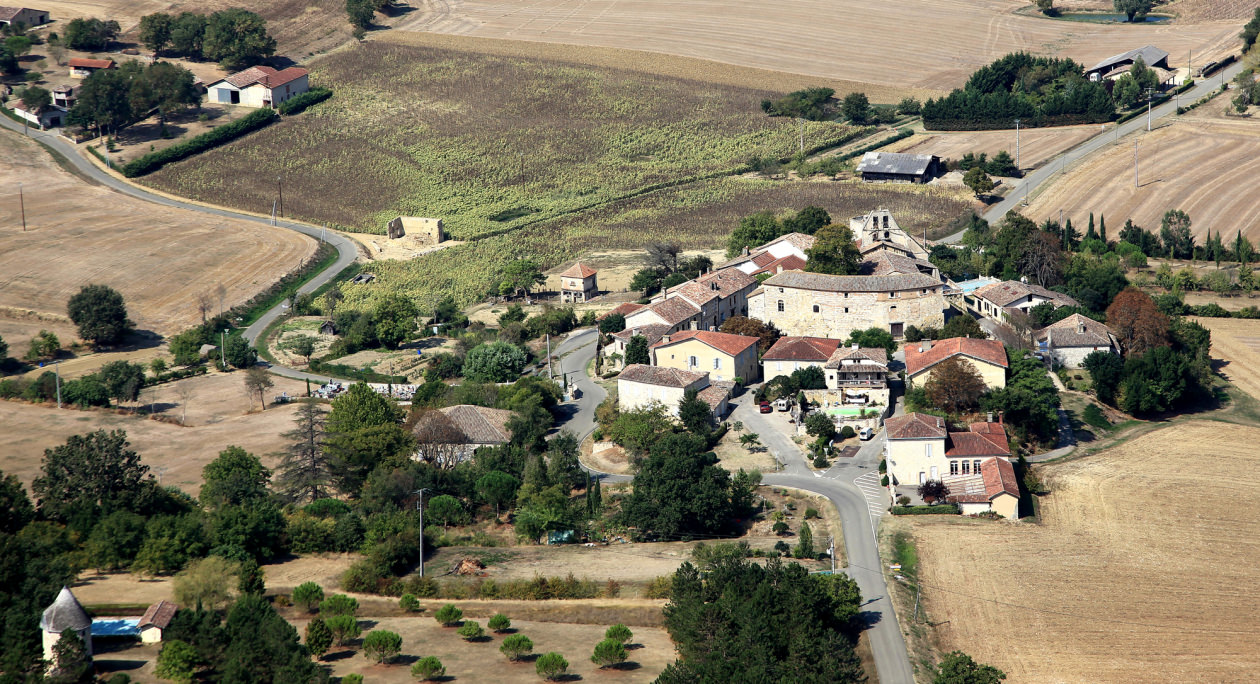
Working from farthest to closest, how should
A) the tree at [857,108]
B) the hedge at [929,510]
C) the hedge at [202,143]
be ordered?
1. the tree at [857,108]
2. the hedge at [202,143]
3. the hedge at [929,510]

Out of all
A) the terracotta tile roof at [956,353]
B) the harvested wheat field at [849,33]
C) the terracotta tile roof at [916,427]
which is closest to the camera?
the terracotta tile roof at [916,427]

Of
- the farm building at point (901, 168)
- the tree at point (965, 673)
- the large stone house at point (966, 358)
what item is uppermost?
the farm building at point (901, 168)

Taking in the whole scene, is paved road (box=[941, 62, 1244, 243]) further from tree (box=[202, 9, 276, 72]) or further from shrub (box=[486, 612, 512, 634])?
tree (box=[202, 9, 276, 72])

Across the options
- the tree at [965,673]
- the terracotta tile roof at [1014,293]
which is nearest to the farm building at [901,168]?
the terracotta tile roof at [1014,293]

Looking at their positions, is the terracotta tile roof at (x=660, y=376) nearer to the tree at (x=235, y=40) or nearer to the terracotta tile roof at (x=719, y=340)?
the terracotta tile roof at (x=719, y=340)

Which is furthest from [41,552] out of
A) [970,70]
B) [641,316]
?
[970,70]

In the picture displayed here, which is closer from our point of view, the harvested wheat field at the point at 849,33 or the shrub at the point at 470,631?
the shrub at the point at 470,631

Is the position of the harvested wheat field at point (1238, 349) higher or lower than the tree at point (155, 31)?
lower

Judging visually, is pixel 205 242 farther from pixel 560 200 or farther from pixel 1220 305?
pixel 1220 305

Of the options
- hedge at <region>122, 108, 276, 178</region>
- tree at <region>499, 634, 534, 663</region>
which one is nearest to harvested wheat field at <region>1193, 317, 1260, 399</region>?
tree at <region>499, 634, 534, 663</region>
